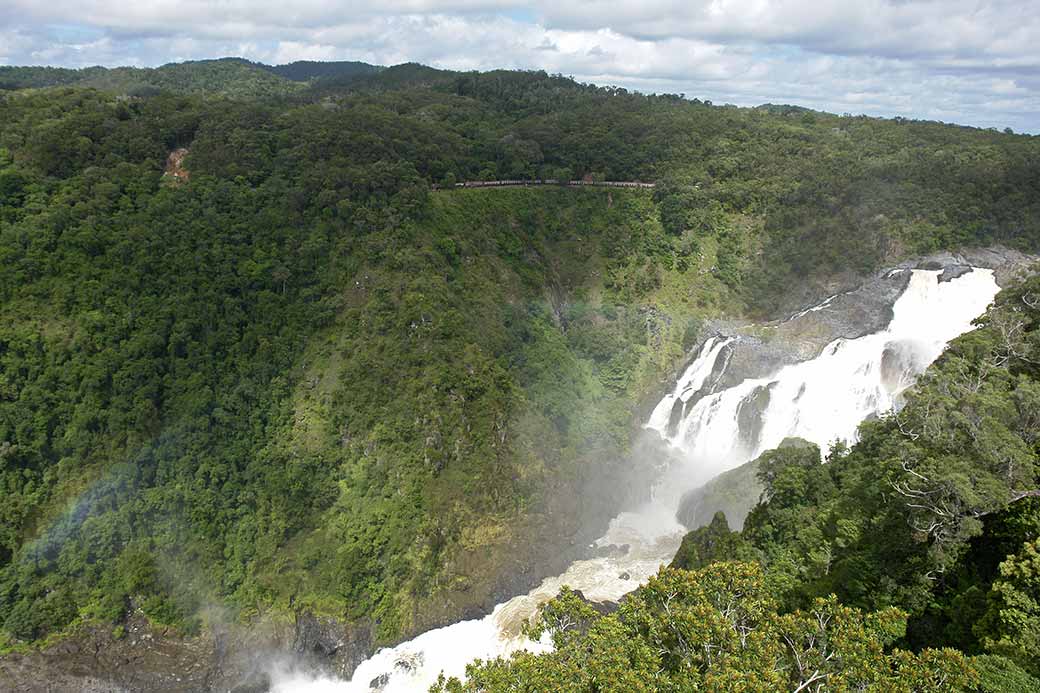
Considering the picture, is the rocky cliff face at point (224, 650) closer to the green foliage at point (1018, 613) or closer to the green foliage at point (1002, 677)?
the green foliage at point (1018, 613)

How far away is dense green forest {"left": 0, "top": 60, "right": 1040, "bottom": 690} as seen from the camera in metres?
34.2

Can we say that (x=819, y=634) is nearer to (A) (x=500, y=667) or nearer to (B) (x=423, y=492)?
(A) (x=500, y=667)

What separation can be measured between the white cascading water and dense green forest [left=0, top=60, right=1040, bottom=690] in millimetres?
2684

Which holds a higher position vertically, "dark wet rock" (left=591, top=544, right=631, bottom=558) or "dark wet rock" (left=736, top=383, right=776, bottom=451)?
"dark wet rock" (left=736, top=383, right=776, bottom=451)

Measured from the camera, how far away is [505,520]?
3812 centimetres

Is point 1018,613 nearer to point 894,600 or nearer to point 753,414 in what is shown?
point 894,600

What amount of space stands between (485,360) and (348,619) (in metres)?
17.2

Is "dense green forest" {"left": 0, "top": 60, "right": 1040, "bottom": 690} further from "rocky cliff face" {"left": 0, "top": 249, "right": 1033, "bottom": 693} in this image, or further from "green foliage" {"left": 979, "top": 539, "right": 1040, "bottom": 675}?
"green foliage" {"left": 979, "top": 539, "right": 1040, "bottom": 675}

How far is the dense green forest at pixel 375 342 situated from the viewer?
34219 millimetres

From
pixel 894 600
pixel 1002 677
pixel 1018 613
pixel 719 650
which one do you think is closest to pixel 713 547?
pixel 894 600

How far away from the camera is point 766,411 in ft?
141

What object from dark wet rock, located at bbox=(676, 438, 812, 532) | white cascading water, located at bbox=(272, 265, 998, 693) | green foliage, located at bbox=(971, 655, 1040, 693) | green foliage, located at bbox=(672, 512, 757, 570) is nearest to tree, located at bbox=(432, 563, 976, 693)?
green foliage, located at bbox=(971, 655, 1040, 693)

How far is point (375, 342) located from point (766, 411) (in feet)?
84.3

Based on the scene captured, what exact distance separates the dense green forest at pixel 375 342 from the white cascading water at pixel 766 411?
2.68m
